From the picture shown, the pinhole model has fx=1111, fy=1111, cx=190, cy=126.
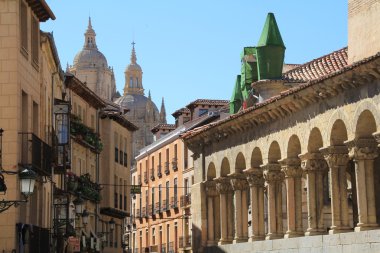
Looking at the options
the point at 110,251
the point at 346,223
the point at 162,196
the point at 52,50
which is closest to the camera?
the point at 346,223

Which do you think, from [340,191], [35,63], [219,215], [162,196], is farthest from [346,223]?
[162,196]

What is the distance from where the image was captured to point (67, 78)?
54.2 m

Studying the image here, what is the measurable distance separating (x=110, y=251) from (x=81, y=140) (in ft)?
44.8

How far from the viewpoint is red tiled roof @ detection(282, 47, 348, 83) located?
45.8m

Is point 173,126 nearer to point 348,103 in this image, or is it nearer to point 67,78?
point 67,78

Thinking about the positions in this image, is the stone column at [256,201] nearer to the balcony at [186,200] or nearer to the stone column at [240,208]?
the stone column at [240,208]

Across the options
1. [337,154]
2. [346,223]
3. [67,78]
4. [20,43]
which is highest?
[67,78]

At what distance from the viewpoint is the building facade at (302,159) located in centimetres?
3077

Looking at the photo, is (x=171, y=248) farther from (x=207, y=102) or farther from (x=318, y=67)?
(x=318, y=67)

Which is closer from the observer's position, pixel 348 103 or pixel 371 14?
pixel 348 103

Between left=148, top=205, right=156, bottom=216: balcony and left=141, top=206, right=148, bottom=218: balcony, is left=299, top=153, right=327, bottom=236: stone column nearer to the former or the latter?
left=148, top=205, right=156, bottom=216: balcony

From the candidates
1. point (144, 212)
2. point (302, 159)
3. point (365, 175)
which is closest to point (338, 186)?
point (365, 175)

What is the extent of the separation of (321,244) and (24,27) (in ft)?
35.8

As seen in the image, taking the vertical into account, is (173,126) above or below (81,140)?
above
